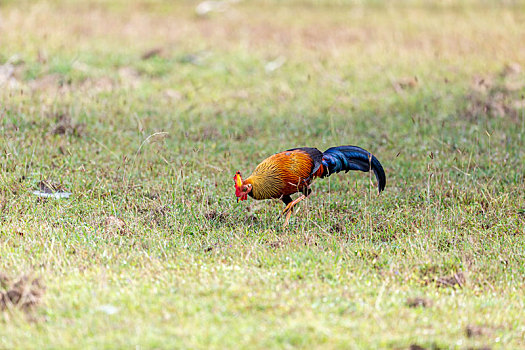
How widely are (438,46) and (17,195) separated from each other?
36.4ft

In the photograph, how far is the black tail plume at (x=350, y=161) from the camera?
7.43m

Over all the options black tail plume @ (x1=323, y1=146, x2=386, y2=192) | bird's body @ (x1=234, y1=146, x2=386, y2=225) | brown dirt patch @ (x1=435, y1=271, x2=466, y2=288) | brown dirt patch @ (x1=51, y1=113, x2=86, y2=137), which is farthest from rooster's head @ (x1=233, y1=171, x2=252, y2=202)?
brown dirt patch @ (x1=51, y1=113, x2=86, y2=137)

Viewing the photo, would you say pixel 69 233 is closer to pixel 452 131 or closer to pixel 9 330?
pixel 9 330

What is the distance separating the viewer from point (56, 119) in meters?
10.1

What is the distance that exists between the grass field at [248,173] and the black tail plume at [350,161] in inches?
12.5

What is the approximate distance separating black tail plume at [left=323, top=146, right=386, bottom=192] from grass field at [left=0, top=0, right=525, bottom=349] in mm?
319

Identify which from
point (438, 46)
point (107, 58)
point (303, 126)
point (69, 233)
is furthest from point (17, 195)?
point (438, 46)

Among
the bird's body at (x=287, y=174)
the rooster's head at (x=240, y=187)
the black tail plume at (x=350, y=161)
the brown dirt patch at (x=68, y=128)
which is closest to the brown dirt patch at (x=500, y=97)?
the black tail plume at (x=350, y=161)

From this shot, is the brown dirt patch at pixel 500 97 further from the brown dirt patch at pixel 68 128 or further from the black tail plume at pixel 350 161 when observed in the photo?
the brown dirt patch at pixel 68 128

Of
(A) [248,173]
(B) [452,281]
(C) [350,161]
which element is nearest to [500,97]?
(C) [350,161]

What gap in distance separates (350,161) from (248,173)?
1.75 metres

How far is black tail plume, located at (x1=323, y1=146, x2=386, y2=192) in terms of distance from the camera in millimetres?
7430

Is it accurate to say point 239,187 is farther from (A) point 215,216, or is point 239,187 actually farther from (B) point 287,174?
(A) point 215,216

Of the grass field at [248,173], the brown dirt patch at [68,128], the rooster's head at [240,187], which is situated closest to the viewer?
the grass field at [248,173]
